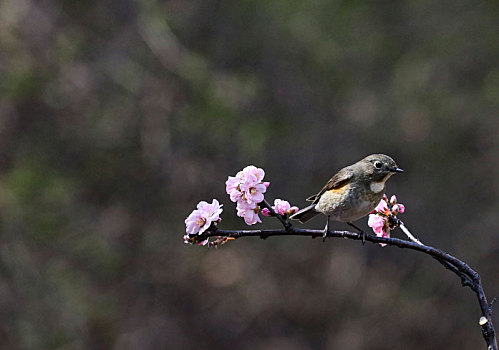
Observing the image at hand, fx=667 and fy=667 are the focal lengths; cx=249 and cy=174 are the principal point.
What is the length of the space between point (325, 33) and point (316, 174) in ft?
6.27

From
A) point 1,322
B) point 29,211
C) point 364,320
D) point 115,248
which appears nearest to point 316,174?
point 364,320

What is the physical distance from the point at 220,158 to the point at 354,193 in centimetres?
515

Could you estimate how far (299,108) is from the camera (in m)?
8.55

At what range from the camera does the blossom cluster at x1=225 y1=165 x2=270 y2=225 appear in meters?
2.23

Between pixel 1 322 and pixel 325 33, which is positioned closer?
pixel 1 322

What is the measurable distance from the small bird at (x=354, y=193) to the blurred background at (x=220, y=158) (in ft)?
15.5

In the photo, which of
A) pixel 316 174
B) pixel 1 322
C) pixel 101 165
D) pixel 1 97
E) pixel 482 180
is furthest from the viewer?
pixel 482 180

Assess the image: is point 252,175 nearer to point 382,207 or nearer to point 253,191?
point 253,191

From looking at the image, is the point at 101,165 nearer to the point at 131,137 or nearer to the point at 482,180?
the point at 131,137

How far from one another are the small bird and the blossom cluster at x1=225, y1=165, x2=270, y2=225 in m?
0.53

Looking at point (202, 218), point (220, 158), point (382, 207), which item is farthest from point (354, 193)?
point (220, 158)

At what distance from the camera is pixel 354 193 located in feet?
9.50

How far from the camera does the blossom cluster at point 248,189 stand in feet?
7.33

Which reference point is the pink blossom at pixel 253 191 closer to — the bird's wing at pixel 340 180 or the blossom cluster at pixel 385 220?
the blossom cluster at pixel 385 220
